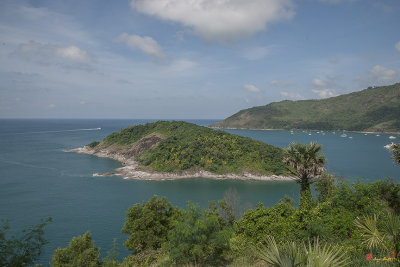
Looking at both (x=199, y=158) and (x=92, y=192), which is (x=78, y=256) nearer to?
(x=92, y=192)

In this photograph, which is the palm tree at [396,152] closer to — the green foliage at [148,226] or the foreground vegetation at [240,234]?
the foreground vegetation at [240,234]

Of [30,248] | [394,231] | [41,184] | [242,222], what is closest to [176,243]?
[242,222]

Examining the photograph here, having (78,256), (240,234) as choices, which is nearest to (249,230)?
(240,234)

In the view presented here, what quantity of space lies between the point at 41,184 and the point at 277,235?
196 ft

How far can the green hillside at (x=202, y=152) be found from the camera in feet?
221

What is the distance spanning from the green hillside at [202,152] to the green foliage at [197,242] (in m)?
50.7

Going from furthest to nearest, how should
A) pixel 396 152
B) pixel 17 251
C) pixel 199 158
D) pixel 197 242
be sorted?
pixel 199 158, pixel 396 152, pixel 197 242, pixel 17 251

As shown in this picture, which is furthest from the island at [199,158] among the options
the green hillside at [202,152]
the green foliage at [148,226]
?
the green foliage at [148,226]

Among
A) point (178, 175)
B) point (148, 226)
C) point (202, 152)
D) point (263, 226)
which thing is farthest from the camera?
point (202, 152)

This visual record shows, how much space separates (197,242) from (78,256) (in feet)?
30.9

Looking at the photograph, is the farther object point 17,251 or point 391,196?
point 391,196

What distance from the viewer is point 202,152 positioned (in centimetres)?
7175

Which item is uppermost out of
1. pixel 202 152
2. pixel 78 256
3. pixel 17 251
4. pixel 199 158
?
pixel 17 251

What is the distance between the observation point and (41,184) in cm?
5753
